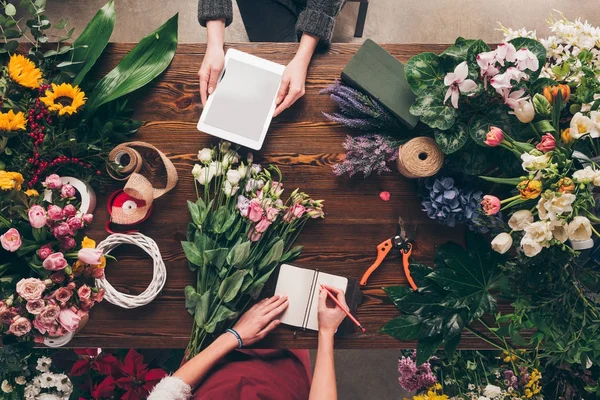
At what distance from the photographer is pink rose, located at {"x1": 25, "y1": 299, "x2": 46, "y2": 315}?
1.04m

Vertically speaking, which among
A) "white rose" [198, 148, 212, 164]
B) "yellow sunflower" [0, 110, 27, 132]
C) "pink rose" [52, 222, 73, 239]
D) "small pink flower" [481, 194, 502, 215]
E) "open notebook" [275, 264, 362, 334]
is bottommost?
"open notebook" [275, 264, 362, 334]

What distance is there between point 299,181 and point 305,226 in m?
0.14

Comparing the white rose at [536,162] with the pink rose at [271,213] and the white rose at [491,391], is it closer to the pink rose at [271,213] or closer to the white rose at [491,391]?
the pink rose at [271,213]

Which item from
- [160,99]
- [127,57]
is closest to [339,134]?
[160,99]

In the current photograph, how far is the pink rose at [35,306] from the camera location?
1.04m

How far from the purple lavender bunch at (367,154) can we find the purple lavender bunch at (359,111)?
4 centimetres

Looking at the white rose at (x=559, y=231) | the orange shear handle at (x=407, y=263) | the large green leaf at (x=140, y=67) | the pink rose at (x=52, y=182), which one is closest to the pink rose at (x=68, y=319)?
the pink rose at (x=52, y=182)

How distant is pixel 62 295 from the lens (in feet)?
3.51

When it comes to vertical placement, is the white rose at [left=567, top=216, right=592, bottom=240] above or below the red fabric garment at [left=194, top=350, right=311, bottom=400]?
above

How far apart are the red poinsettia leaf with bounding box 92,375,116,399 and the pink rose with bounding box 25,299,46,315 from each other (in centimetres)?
52

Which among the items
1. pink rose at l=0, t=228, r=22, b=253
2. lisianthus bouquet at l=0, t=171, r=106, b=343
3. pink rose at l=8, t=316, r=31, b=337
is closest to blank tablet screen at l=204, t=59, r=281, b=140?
lisianthus bouquet at l=0, t=171, r=106, b=343

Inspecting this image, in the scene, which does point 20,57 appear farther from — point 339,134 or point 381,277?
point 381,277

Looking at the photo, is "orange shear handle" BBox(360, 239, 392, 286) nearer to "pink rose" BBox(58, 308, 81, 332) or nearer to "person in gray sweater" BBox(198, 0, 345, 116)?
"person in gray sweater" BBox(198, 0, 345, 116)

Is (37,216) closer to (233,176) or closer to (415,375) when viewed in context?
(233,176)
